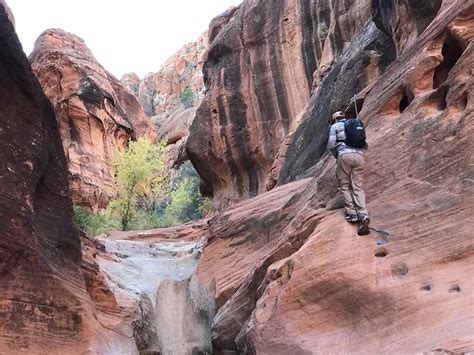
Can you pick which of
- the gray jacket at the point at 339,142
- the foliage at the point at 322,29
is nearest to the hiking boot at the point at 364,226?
the gray jacket at the point at 339,142

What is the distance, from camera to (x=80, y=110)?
34.8m

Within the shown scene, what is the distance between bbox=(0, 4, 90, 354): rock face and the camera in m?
9.36

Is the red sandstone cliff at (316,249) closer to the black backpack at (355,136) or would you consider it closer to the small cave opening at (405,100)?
the small cave opening at (405,100)

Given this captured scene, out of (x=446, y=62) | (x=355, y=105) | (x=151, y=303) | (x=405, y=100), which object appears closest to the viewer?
(x=446, y=62)

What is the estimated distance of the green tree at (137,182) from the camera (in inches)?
1191

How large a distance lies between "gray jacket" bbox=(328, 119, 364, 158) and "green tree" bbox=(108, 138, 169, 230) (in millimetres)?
21596

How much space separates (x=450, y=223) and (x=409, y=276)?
0.94m

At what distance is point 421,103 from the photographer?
31.7 feet

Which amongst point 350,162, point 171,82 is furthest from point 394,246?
point 171,82

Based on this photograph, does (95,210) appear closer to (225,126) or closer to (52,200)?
(225,126)

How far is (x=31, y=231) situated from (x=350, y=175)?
5.67m

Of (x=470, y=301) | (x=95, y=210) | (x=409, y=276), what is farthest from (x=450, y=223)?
(x=95, y=210)

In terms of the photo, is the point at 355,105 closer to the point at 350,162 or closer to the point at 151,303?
the point at 350,162

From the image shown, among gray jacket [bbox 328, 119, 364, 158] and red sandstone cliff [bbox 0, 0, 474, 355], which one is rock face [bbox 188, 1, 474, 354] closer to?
red sandstone cliff [bbox 0, 0, 474, 355]
